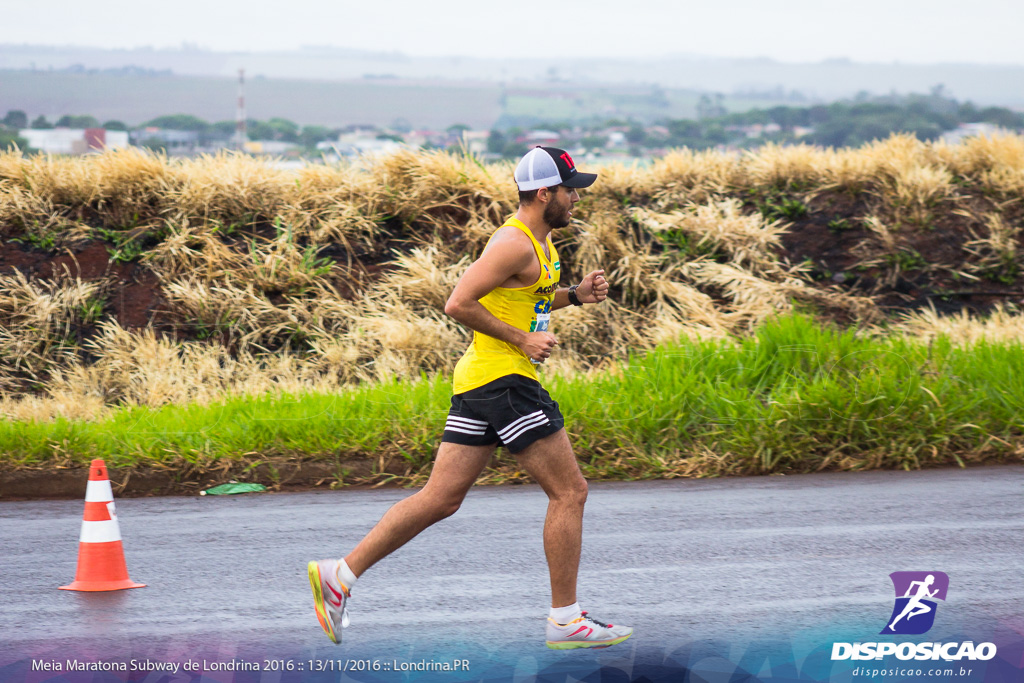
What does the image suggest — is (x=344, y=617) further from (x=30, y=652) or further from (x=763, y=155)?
(x=763, y=155)

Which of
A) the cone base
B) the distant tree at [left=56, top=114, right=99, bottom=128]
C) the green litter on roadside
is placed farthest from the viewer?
the distant tree at [left=56, top=114, right=99, bottom=128]

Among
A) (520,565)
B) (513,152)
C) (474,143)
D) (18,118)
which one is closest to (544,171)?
(520,565)

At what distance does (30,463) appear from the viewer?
7121 mm

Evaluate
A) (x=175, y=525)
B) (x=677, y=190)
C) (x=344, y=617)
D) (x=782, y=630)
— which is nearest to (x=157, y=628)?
(x=344, y=617)

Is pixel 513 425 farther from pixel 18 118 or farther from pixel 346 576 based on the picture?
pixel 18 118

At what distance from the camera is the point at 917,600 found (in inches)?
180

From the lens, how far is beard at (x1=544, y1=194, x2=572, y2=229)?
4.25 meters

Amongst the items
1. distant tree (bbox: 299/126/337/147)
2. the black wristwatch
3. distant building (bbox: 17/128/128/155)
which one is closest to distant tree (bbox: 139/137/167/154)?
distant building (bbox: 17/128/128/155)

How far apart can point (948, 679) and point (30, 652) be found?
11.6 ft

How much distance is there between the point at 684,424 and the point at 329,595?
4.04 metres

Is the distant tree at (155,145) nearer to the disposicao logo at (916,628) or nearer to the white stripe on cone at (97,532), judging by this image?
the white stripe on cone at (97,532)

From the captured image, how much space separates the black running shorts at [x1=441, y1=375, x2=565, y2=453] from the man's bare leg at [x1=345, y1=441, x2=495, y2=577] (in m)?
0.08

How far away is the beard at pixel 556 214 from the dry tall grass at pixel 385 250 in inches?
202

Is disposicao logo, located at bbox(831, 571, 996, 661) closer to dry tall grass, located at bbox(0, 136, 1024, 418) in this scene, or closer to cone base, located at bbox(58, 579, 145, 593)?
cone base, located at bbox(58, 579, 145, 593)
